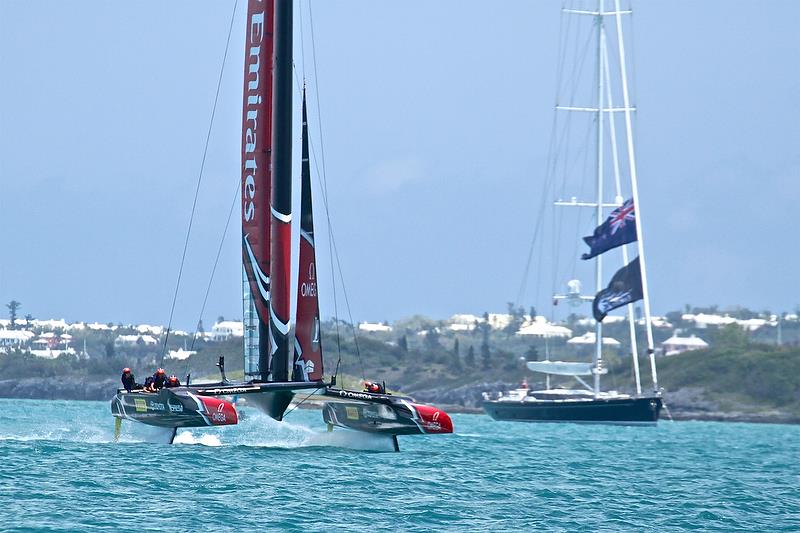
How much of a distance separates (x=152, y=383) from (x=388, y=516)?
11.7m

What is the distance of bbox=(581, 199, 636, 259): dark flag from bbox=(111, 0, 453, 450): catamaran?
3141 cm

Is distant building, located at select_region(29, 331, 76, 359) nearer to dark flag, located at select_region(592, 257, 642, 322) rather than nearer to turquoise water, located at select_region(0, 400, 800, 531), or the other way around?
dark flag, located at select_region(592, 257, 642, 322)

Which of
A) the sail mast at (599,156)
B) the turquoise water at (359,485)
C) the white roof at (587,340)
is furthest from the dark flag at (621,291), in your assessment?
the white roof at (587,340)

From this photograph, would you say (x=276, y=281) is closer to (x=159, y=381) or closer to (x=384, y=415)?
(x=159, y=381)

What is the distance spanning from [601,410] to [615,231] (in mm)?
7812

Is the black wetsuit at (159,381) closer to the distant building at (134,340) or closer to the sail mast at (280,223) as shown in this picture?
the sail mast at (280,223)

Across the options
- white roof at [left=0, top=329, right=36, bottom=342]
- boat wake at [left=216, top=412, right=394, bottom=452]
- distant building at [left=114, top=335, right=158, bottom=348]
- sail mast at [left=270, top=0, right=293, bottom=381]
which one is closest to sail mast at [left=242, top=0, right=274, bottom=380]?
sail mast at [left=270, top=0, right=293, bottom=381]

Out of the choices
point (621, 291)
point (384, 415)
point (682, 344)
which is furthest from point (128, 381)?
point (682, 344)

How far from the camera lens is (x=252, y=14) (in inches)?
1401

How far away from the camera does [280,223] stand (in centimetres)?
3412

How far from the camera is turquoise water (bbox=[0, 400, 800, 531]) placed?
22.6 meters

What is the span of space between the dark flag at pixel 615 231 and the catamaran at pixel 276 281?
103 feet

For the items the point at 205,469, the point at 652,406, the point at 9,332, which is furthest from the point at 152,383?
the point at 9,332

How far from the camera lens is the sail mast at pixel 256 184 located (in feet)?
112
